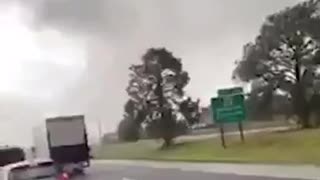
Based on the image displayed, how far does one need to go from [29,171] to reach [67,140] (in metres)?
26.2

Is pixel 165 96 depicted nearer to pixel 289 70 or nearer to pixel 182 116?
pixel 182 116

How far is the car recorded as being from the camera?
16.7 metres

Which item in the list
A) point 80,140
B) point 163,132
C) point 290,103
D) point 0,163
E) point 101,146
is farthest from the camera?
point 101,146

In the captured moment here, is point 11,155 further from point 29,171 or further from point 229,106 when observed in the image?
point 29,171

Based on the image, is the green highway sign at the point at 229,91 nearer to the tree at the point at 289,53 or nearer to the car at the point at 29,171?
the tree at the point at 289,53

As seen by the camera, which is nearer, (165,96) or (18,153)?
(18,153)

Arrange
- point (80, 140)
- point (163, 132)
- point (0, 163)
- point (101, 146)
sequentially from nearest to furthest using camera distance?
point (0, 163) → point (80, 140) → point (163, 132) → point (101, 146)

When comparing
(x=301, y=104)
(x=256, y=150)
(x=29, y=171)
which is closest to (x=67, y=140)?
(x=256, y=150)

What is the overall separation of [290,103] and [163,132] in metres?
14.6

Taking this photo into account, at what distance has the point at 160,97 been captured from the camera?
69.4 meters

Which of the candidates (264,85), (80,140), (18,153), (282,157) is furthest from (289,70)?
(18,153)

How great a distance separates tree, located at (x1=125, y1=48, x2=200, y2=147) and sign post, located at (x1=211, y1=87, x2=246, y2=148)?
1620 cm

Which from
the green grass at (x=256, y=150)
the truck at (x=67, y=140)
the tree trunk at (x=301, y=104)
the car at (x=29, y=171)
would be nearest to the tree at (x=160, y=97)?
the green grass at (x=256, y=150)

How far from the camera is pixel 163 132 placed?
2670 inches
